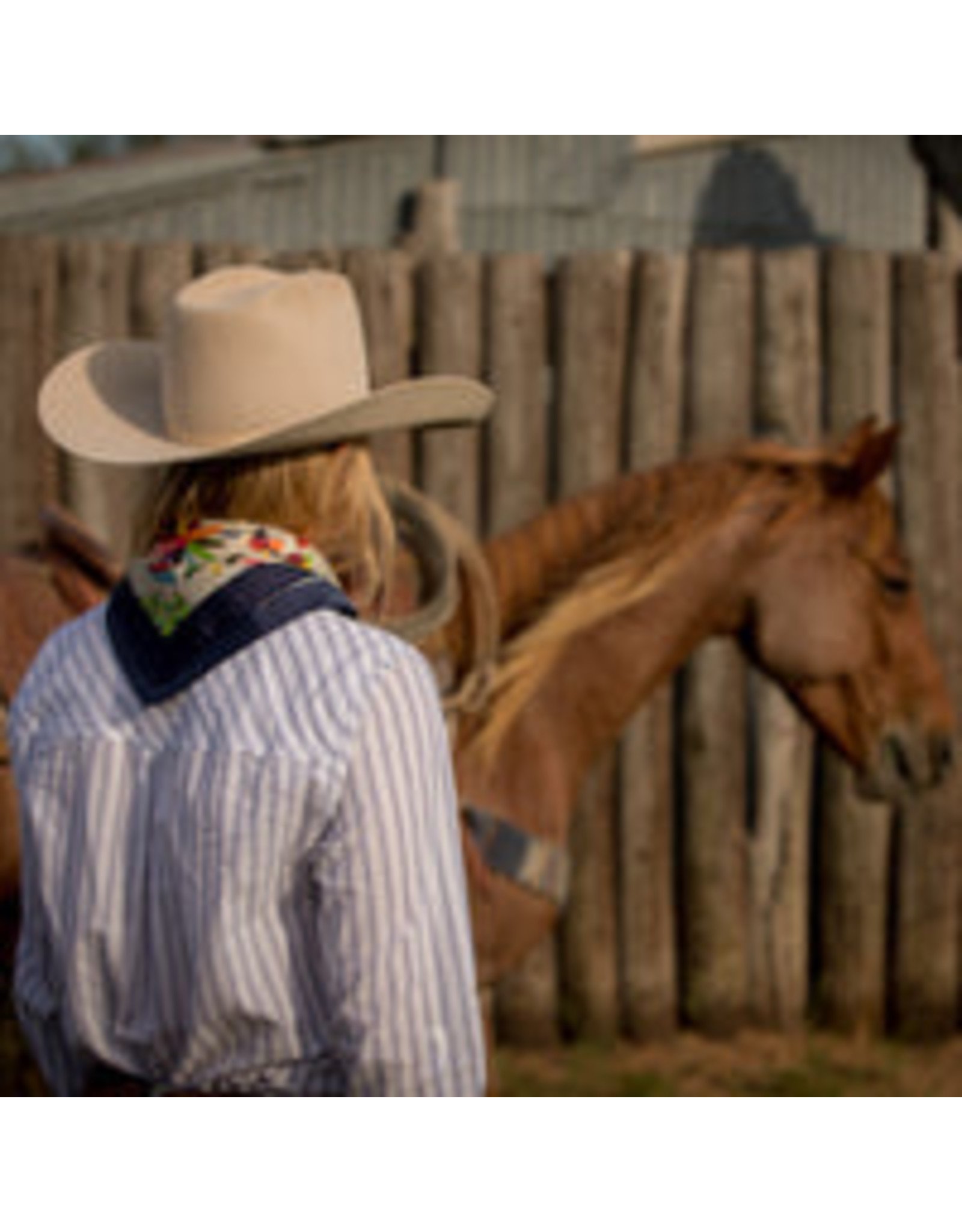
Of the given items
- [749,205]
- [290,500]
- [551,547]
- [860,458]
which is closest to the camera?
[290,500]

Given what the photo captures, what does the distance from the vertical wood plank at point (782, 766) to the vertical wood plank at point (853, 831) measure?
7 centimetres

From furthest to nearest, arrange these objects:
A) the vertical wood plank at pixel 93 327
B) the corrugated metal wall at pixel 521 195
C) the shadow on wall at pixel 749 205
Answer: the shadow on wall at pixel 749 205
the corrugated metal wall at pixel 521 195
the vertical wood plank at pixel 93 327

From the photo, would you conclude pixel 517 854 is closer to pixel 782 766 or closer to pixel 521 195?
pixel 782 766

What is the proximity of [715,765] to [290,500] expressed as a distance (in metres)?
3.71

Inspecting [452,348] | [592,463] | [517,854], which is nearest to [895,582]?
[517,854]

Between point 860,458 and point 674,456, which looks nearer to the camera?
point 860,458

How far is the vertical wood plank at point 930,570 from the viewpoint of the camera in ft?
16.9

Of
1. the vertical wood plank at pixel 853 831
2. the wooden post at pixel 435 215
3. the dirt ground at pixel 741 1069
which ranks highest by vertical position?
the wooden post at pixel 435 215

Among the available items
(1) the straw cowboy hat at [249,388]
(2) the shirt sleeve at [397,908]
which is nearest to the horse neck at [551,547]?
(1) the straw cowboy hat at [249,388]

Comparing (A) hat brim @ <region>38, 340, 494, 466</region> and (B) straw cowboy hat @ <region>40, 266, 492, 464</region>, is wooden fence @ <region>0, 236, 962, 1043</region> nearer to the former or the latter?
(A) hat brim @ <region>38, 340, 494, 466</region>

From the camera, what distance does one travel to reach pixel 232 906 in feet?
4.74

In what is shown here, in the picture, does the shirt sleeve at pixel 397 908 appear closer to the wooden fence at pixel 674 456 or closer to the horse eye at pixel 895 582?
the horse eye at pixel 895 582

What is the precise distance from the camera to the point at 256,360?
1692 millimetres

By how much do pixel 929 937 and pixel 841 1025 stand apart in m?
0.46
